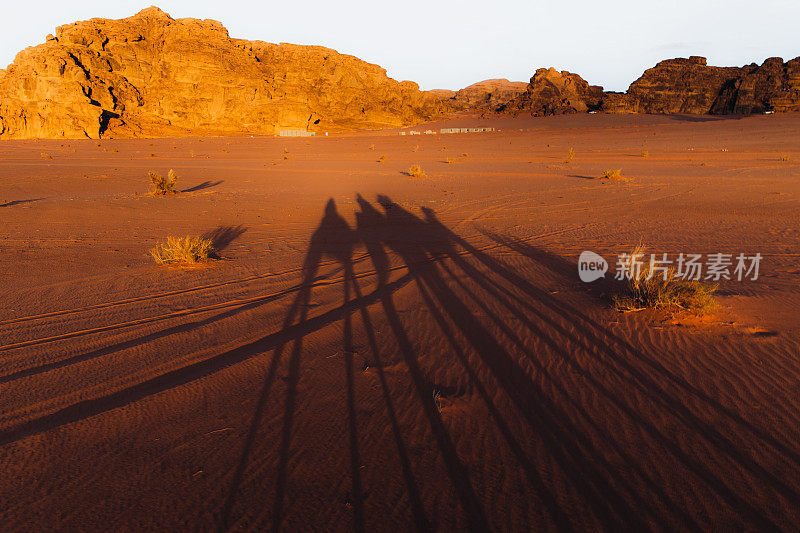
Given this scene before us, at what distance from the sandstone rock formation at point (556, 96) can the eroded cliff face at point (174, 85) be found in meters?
17.9

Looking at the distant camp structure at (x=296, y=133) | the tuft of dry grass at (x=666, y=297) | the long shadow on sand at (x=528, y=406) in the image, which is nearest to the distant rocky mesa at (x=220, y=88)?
the distant camp structure at (x=296, y=133)

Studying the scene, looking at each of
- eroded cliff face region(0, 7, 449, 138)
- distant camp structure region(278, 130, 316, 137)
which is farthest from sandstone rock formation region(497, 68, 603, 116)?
distant camp structure region(278, 130, 316, 137)

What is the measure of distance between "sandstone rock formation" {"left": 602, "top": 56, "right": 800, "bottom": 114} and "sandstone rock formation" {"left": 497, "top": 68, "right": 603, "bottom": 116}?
4.20 meters

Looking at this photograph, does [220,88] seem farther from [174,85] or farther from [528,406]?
[528,406]

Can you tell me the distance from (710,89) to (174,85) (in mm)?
61806

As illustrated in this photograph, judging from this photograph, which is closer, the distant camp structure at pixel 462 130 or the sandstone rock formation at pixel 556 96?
the distant camp structure at pixel 462 130

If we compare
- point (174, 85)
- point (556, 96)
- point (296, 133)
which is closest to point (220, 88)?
point (174, 85)

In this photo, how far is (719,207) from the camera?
10.5 m

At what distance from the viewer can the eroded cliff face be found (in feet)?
153

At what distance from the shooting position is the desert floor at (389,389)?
7.23 feet

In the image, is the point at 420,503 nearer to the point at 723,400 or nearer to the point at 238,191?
the point at 723,400

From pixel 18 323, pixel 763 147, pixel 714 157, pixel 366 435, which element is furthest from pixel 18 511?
pixel 763 147

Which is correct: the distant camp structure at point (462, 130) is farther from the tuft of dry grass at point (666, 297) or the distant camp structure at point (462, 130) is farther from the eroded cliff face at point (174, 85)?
the tuft of dry grass at point (666, 297)

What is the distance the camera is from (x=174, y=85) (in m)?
51.7
